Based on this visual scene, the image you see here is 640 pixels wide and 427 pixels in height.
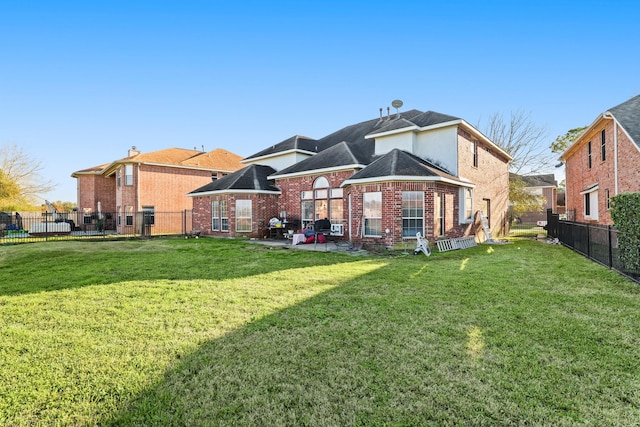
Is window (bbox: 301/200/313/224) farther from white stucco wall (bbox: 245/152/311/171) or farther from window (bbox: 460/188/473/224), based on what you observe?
window (bbox: 460/188/473/224)

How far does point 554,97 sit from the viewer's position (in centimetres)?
1981

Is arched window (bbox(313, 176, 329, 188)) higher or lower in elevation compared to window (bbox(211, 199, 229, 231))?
higher

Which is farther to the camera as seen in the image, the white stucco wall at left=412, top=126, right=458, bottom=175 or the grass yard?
the white stucco wall at left=412, top=126, right=458, bottom=175

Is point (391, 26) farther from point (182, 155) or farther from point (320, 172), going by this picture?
point (182, 155)

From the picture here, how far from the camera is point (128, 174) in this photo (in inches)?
997

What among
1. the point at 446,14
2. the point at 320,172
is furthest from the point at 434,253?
the point at 446,14

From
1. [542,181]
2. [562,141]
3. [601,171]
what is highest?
[562,141]

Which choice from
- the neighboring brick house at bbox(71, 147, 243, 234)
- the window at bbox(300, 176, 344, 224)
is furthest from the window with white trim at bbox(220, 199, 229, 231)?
the neighboring brick house at bbox(71, 147, 243, 234)

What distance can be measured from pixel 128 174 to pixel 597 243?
29637mm

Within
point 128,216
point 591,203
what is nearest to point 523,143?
point 591,203

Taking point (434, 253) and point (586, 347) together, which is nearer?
point (586, 347)

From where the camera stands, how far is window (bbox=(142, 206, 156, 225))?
83.4ft

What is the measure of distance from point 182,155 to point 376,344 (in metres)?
29.4

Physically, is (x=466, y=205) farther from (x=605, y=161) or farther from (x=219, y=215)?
(x=219, y=215)
